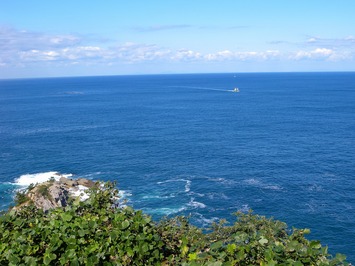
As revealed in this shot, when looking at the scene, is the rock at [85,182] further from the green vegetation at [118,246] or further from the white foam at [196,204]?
the green vegetation at [118,246]

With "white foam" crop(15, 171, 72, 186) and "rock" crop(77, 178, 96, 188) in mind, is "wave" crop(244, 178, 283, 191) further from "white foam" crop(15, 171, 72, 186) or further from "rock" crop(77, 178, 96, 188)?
"white foam" crop(15, 171, 72, 186)

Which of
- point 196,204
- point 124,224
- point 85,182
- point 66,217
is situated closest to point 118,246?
point 124,224

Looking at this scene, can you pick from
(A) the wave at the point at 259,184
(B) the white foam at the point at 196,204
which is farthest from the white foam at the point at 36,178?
(A) the wave at the point at 259,184

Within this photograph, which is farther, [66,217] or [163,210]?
[163,210]

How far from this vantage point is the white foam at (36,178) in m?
99.8

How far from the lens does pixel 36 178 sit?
4028 inches

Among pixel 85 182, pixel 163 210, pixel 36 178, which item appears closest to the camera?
pixel 163 210

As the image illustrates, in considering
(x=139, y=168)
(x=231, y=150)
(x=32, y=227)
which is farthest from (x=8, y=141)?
(x=32, y=227)

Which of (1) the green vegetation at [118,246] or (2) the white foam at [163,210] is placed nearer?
(1) the green vegetation at [118,246]

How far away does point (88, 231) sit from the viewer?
70.7 feet

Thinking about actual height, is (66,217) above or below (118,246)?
above

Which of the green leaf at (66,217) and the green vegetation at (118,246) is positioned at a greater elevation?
the green leaf at (66,217)

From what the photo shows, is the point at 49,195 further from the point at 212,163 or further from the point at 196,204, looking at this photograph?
the point at 212,163

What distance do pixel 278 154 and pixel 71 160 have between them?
228 ft
